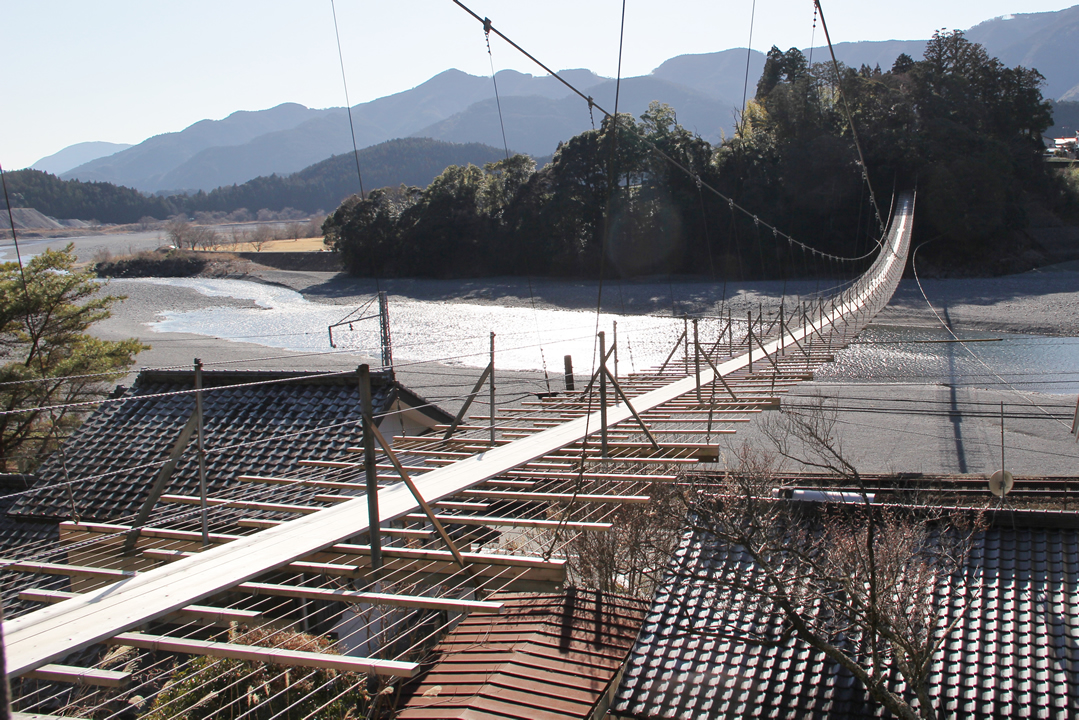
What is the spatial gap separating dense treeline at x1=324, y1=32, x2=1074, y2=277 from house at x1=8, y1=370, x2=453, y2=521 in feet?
56.5

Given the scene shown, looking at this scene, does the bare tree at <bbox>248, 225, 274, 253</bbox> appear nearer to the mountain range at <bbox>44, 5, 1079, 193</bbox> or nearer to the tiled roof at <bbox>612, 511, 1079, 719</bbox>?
the tiled roof at <bbox>612, 511, 1079, 719</bbox>

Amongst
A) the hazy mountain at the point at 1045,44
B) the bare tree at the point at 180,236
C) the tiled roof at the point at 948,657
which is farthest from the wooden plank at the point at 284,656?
the hazy mountain at the point at 1045,44

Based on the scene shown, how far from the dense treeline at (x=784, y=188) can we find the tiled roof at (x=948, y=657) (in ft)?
57.4

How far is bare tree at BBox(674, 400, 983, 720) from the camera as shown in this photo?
17.3ft

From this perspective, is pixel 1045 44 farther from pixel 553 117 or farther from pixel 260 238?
pixel 260 238

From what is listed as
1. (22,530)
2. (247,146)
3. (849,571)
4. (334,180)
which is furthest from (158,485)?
(247,146)

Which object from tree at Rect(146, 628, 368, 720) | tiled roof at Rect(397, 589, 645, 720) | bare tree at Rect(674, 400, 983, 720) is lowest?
bare tree at Rect(674, 400, 983, 720)

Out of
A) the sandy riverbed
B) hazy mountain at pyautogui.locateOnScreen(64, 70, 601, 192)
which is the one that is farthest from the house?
hazy mountain at pyautogui.locateOnScreen(64, 70, 601, 192)

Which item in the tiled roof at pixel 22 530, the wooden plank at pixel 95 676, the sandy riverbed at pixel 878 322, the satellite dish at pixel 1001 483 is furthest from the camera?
the sandy riverbed at pixel 878 322

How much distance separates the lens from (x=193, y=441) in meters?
7.28

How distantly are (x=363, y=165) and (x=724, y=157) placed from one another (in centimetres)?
4595

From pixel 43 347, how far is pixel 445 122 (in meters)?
135

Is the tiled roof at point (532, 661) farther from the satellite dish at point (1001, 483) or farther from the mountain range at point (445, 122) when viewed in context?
the mountain range at point (445, 122)

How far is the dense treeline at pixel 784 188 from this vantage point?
24078 millimetres
